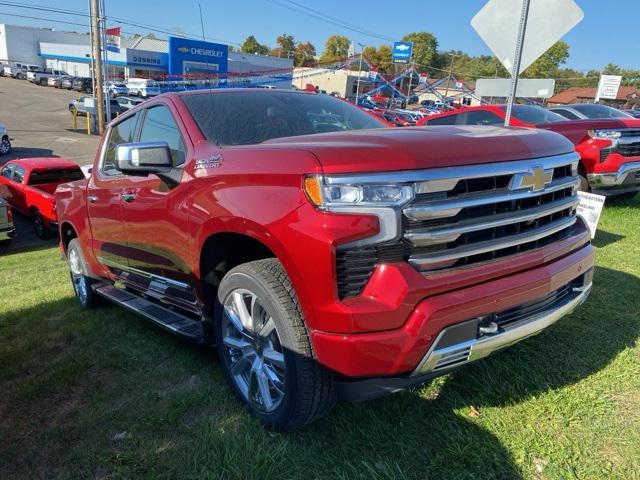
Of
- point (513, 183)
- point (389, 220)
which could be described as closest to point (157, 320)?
point (389, 220)

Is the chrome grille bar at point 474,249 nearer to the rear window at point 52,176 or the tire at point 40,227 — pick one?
the tire at point 40,227

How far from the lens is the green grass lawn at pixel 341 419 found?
7.84 ft

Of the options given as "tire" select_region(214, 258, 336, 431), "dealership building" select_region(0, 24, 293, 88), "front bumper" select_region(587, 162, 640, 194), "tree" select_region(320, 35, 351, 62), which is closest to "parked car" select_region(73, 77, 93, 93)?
"dealership building" select_region(0, 24, 293, 88)

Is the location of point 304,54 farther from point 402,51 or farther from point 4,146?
point 4,146

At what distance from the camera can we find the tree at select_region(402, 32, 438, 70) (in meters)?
127

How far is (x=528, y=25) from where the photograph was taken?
198 inches

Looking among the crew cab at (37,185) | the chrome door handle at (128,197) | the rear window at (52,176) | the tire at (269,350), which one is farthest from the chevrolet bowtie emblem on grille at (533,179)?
the rear window at (52,176)

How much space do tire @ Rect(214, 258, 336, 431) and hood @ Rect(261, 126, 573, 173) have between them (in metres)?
0.63

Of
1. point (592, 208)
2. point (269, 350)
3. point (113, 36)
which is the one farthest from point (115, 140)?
point (113, 36)

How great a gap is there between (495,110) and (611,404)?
7243 mm

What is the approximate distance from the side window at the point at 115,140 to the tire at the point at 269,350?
6.39 feet

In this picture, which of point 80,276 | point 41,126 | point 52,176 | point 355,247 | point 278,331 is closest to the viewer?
point 355,247

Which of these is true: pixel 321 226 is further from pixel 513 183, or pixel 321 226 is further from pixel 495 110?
pixel 495 110

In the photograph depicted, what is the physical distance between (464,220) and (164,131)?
2.26 meters
